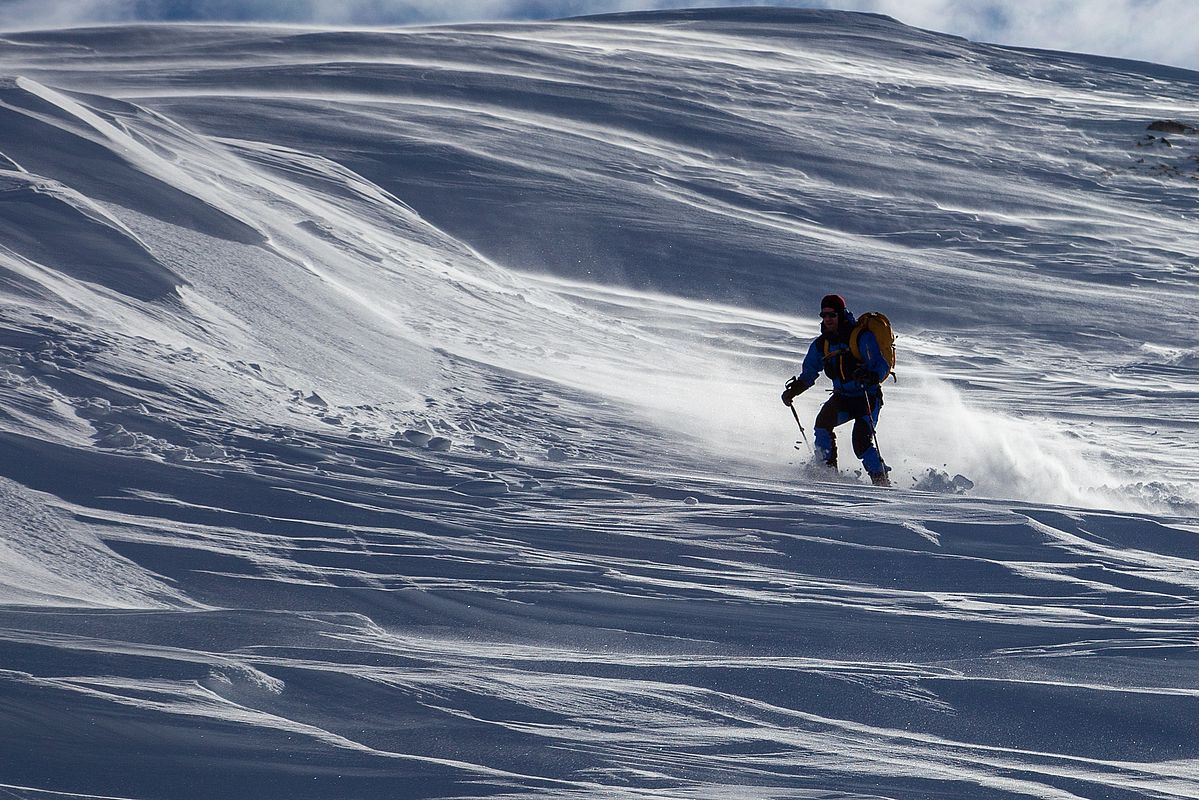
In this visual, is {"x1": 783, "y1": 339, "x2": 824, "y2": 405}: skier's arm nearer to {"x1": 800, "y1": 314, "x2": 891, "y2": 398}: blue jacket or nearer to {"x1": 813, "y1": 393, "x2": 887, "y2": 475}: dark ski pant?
{"x1": 800, "y1": 314, "x2": 891, "y2": 398}: blue jacket

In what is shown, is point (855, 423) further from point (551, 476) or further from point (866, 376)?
point (551, 476)

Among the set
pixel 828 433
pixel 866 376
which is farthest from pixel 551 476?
pixel 866 376

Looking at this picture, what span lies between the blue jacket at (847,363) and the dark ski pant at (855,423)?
0.19ft

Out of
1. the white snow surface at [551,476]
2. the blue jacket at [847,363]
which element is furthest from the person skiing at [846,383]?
the white snow surface at [551,476]


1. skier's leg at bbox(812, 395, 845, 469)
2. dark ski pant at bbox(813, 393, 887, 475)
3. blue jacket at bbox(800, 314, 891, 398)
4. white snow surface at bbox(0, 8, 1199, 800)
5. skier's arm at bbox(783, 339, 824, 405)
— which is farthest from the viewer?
skier's arm at bbox(783, 339, 824, 405)

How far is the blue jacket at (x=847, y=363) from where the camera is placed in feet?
27.1

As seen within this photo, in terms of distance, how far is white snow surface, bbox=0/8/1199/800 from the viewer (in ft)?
12.1

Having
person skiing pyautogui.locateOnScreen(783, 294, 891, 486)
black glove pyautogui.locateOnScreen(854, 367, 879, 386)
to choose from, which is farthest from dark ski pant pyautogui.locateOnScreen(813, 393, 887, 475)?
black glove pyautogui.locateOnScreen(854, 367, 879, 386)

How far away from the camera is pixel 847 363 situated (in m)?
8.45

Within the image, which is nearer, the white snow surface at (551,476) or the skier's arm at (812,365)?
the white snow surface at (551,476)

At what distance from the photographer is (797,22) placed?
36.4m

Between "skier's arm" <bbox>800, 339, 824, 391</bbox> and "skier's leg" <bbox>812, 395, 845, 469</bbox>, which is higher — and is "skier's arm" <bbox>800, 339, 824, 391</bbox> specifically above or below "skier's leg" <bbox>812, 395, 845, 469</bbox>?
above

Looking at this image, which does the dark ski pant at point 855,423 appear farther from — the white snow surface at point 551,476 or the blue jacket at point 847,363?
the white snow surface at point 551,476

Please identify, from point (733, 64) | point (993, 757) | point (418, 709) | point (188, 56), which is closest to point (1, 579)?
point (418, 709)
